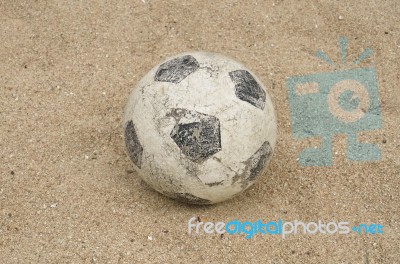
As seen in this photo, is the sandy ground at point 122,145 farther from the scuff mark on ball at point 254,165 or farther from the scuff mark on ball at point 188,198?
the scuff mark on ball at point 254,165

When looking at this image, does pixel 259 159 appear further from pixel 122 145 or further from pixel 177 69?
pixel 122 145

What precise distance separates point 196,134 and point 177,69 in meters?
0.40

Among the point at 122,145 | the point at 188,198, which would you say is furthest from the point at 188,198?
the point at 122,145

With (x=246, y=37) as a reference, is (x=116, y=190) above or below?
below

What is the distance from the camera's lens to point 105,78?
158 inches

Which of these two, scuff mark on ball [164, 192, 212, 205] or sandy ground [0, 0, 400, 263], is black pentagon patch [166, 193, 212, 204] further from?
sandy ground [0, 0, 400, 263]

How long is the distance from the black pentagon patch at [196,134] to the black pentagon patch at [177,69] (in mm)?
215

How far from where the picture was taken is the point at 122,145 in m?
3.63

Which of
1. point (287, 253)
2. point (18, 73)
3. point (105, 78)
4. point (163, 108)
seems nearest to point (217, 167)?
point (163, 108)

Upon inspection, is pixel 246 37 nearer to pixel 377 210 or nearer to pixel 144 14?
pixel 144 14

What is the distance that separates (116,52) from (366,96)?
183 centimetres

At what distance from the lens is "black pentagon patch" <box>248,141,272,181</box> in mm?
2930

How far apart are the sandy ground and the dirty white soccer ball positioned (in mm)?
331

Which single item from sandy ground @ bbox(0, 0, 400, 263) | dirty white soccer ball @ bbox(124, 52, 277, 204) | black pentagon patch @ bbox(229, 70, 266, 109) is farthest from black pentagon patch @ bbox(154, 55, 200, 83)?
sandy ground @ bbox(0, 0, 400, 263)
